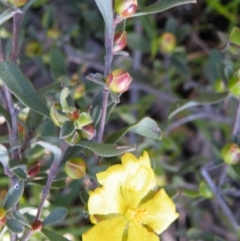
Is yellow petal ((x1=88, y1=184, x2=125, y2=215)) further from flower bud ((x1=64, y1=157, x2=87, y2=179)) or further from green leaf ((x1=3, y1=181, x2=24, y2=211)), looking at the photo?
green leaf ((x1=3, y1=181, x2=24, y2=211))

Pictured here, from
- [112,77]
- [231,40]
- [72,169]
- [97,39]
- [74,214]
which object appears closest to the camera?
[112,77]

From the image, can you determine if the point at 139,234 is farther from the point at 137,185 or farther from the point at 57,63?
the point at 57,63

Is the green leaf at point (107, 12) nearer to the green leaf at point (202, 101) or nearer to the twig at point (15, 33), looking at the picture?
the twig at point (15, 33)

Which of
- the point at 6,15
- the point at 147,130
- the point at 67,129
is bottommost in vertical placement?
the point at 147,130

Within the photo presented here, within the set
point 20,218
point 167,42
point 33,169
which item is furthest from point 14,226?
point 167,42

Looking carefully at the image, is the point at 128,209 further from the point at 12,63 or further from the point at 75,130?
the point at 12,63

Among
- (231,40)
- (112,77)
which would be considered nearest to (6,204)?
(112,77)
